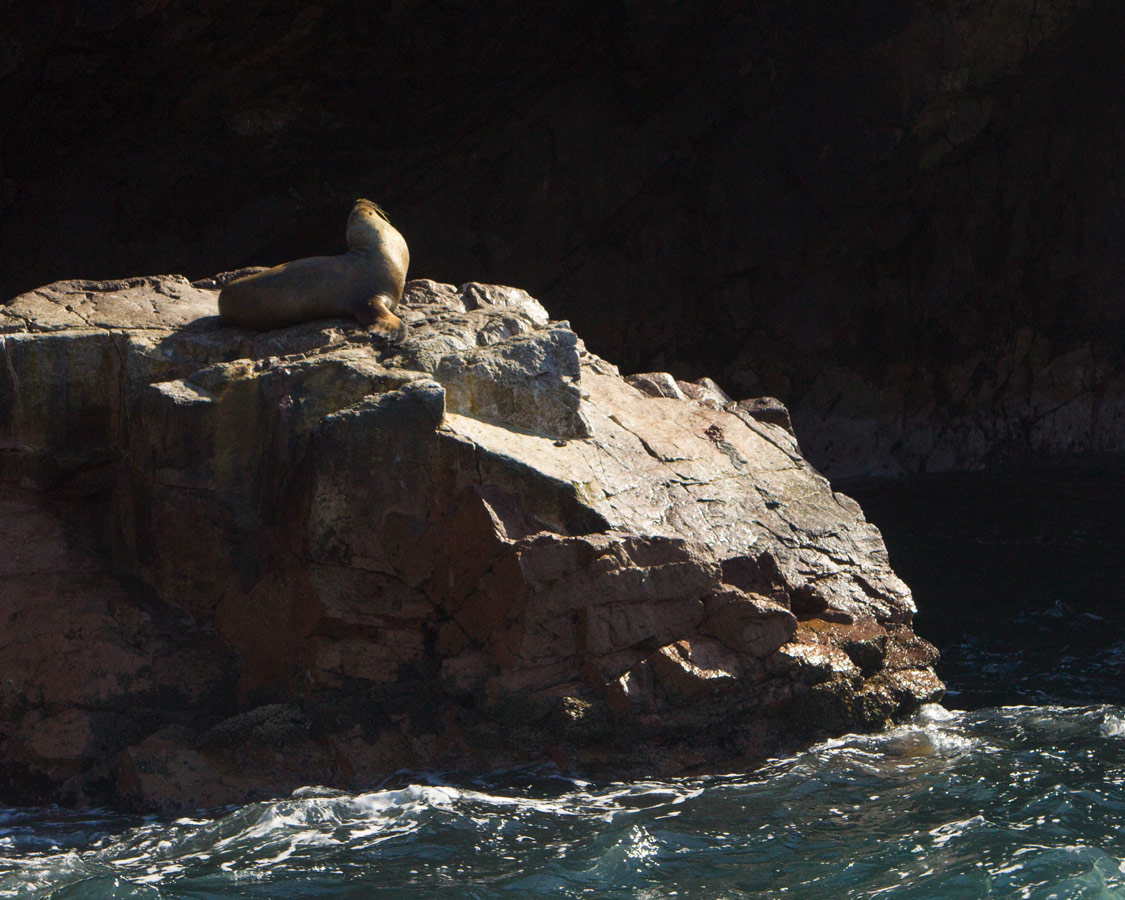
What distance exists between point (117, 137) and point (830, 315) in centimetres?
836

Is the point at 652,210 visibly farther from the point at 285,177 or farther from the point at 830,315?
the point at 285,177

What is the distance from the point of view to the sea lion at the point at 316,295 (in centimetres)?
671

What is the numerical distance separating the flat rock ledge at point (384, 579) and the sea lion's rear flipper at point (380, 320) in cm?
14

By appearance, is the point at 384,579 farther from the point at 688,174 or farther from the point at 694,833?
the point at 688,174

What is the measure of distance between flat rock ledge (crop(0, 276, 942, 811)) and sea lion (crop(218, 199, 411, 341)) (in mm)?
201

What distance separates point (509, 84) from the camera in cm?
1305

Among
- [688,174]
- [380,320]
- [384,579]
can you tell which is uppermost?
[688,174]

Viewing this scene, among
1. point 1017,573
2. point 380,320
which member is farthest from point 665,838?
point 1017,573

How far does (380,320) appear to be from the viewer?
6633 millimetres

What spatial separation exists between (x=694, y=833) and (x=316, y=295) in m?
3.62

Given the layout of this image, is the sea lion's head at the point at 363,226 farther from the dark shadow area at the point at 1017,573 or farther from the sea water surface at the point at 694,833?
A: the dark shadow area at the point at 1017,573

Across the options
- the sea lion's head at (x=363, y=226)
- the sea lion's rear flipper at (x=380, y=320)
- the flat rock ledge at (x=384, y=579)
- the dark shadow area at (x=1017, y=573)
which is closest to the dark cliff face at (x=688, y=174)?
the dark shadow area at (x=1017, y=573)

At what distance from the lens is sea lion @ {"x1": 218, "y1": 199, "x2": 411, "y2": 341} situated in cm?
671

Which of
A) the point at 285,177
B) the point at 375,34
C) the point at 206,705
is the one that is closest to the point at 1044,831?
the point at 206,705
